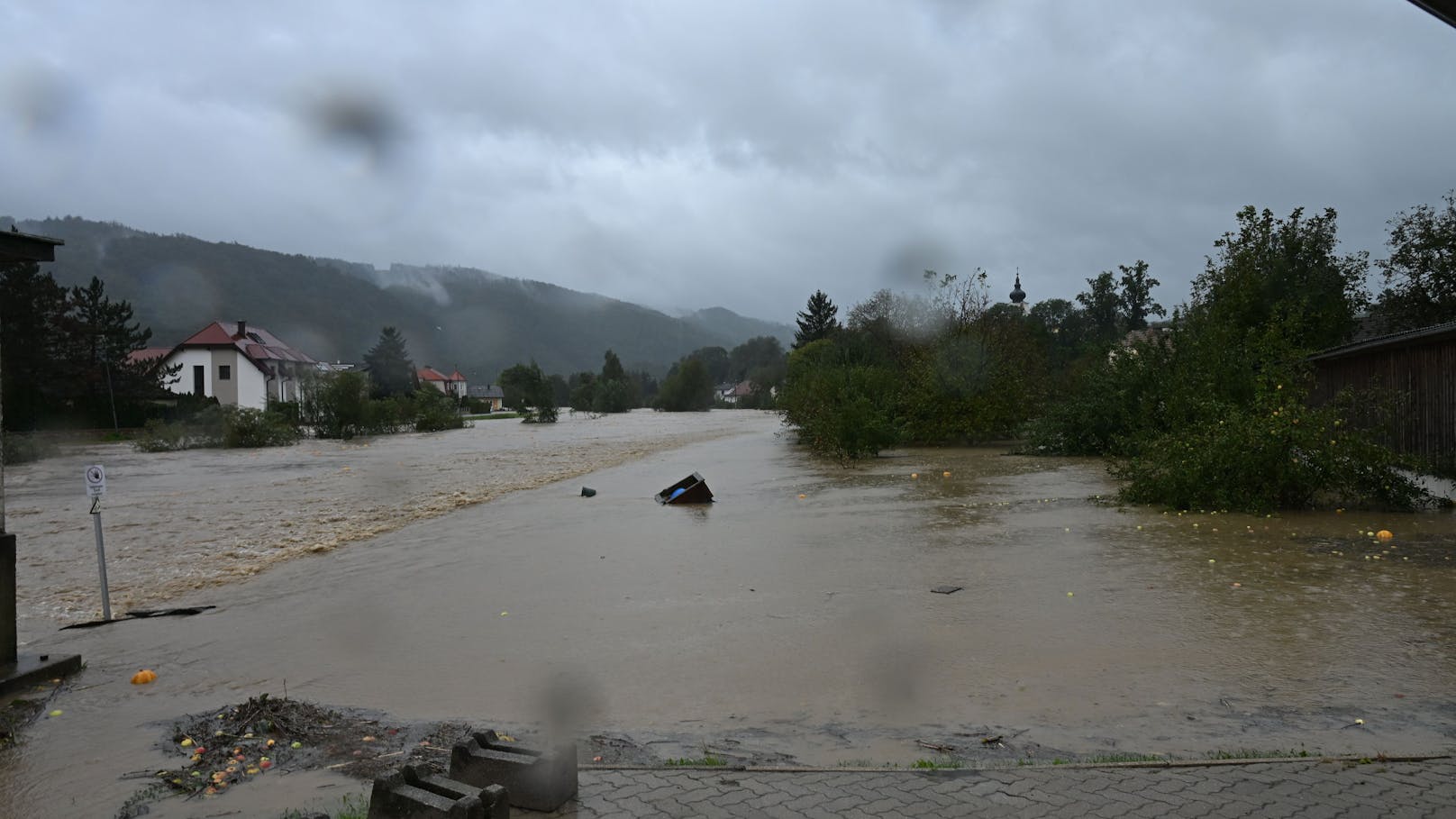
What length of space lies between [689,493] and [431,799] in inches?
566

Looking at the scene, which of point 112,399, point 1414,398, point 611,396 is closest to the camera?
point 1414,398

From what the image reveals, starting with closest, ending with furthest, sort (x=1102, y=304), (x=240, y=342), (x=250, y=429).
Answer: (x=250, y=429) → (x=240, y=342) → (x=1102, y=304)

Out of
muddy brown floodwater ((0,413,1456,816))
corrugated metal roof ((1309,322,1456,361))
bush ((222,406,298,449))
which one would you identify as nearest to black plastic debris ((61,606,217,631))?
muddy brown floodwater ((0,413,1456,816))

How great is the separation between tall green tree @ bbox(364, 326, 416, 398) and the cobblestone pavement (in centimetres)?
9884

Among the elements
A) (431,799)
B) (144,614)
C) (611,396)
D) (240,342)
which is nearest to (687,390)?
(611,396)

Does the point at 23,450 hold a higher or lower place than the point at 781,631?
higher

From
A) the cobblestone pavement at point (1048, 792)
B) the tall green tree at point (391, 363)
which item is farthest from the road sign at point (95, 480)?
the tall green tree at point (391, 363)

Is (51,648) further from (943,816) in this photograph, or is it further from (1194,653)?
(1194,653)

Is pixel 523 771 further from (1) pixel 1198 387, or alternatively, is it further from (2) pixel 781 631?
(1) pixel 1198 387

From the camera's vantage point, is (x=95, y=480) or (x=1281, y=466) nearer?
(x=95, y=480)

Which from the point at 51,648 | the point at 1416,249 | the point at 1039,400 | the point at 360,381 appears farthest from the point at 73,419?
the point at 1416,249

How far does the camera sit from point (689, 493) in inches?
710

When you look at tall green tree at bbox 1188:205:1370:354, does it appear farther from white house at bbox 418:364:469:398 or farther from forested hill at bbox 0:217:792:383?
white house at bbox 418:364:469:398

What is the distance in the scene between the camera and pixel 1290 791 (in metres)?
4.01
